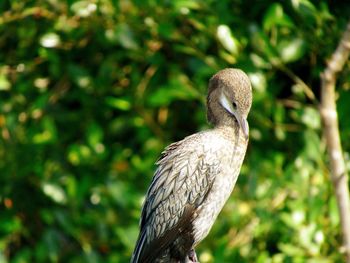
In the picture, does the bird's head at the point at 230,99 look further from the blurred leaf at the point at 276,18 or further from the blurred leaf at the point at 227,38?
the blurred leaf at the point at 227,38

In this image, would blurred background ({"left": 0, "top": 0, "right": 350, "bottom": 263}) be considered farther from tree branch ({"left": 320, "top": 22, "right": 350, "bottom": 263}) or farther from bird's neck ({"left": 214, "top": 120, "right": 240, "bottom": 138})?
bird's neck ({"left": 214, "top": 120, "right": 240, "bottom": 138})

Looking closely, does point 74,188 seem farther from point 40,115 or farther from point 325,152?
point 325,152

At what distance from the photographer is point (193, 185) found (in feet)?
16.8

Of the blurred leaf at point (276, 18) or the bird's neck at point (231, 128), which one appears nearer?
the bird's neck at point (231, 128)

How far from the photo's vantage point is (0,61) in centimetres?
725

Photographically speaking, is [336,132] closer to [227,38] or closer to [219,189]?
[227,38]

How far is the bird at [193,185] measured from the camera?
513 cm

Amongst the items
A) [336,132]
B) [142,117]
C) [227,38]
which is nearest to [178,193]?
[336,132]

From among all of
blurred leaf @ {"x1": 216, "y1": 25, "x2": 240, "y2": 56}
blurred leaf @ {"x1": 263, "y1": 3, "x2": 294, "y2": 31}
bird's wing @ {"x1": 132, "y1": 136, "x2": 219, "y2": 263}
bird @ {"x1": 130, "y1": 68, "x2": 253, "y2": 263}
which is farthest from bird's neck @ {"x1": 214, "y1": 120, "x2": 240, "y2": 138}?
blurred leaf @ {"x1": 216, "y1": 25, "x2": 240, "y2": 56}

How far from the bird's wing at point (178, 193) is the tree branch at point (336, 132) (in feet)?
3.25

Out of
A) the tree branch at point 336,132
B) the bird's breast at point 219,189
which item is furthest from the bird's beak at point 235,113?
the tree branch at point 336,132

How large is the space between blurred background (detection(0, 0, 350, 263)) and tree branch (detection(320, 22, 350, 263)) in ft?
0.57

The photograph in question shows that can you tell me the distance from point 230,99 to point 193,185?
0.42m

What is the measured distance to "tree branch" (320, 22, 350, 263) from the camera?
5844 millimetres
